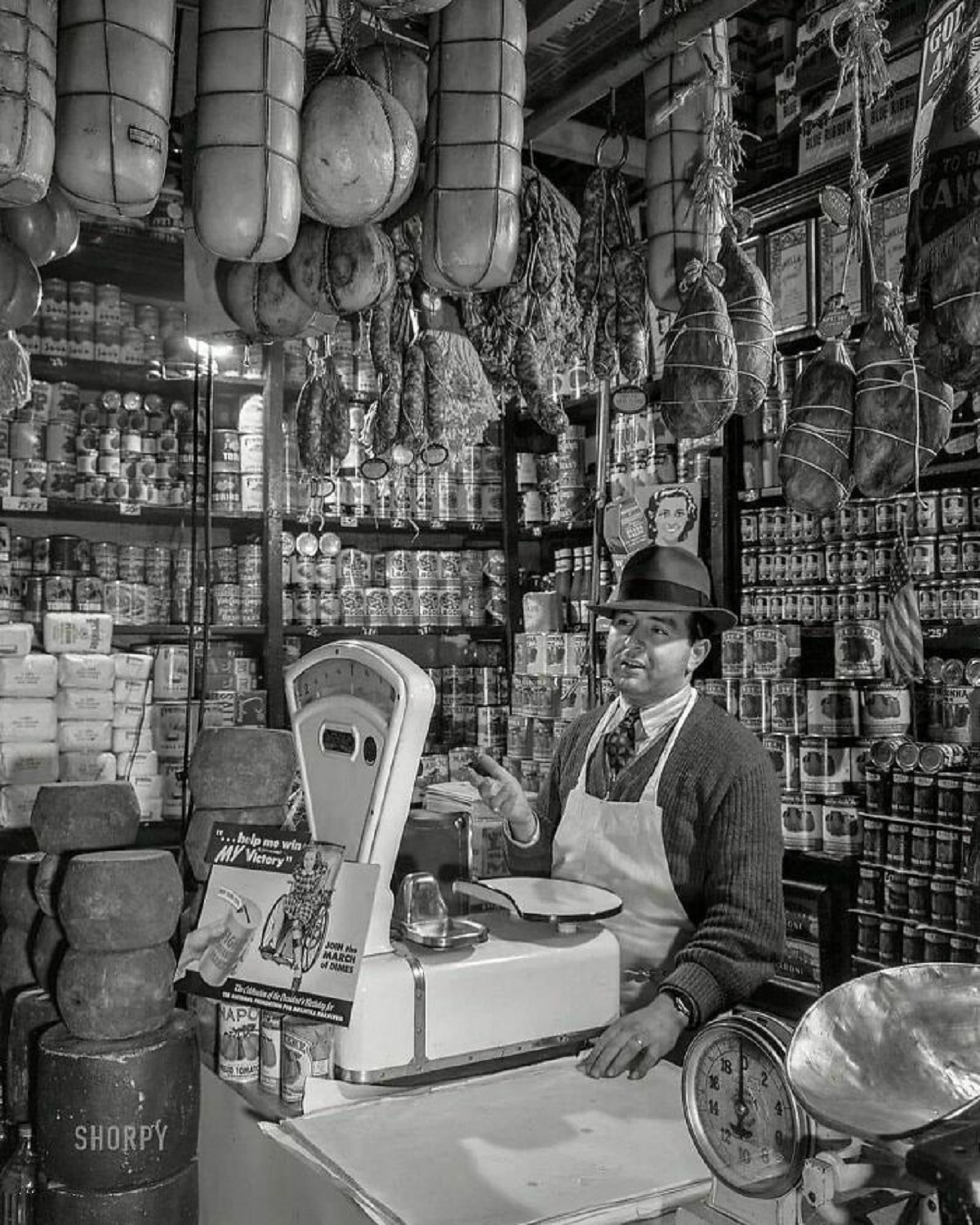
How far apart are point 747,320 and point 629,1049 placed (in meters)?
1.26

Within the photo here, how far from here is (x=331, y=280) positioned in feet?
6.66

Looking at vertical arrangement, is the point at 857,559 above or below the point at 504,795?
above

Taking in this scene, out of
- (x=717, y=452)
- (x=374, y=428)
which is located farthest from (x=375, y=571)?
(x=374, y=428)

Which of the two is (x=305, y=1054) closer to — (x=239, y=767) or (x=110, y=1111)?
(x=110, y=1111)

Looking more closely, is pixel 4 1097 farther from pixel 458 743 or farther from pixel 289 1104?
pixel 458 743

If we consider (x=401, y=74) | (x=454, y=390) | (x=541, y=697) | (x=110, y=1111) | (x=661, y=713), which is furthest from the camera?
(x=541, y=697)

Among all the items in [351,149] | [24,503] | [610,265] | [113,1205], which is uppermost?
[610,265]

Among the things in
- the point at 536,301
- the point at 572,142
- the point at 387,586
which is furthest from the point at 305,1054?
the point at 387,586

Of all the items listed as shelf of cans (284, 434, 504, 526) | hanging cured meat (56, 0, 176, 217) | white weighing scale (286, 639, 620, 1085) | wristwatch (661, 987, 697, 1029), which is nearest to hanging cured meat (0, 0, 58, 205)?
hanging cured meat (56, 0, 176, 217)

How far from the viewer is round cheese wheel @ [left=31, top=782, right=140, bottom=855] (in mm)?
1678

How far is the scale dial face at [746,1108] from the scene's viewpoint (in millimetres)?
1074

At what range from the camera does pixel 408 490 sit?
544 centimetres

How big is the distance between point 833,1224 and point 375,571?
4610mm

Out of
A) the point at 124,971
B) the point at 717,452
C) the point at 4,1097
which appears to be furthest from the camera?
the point at 717,452
